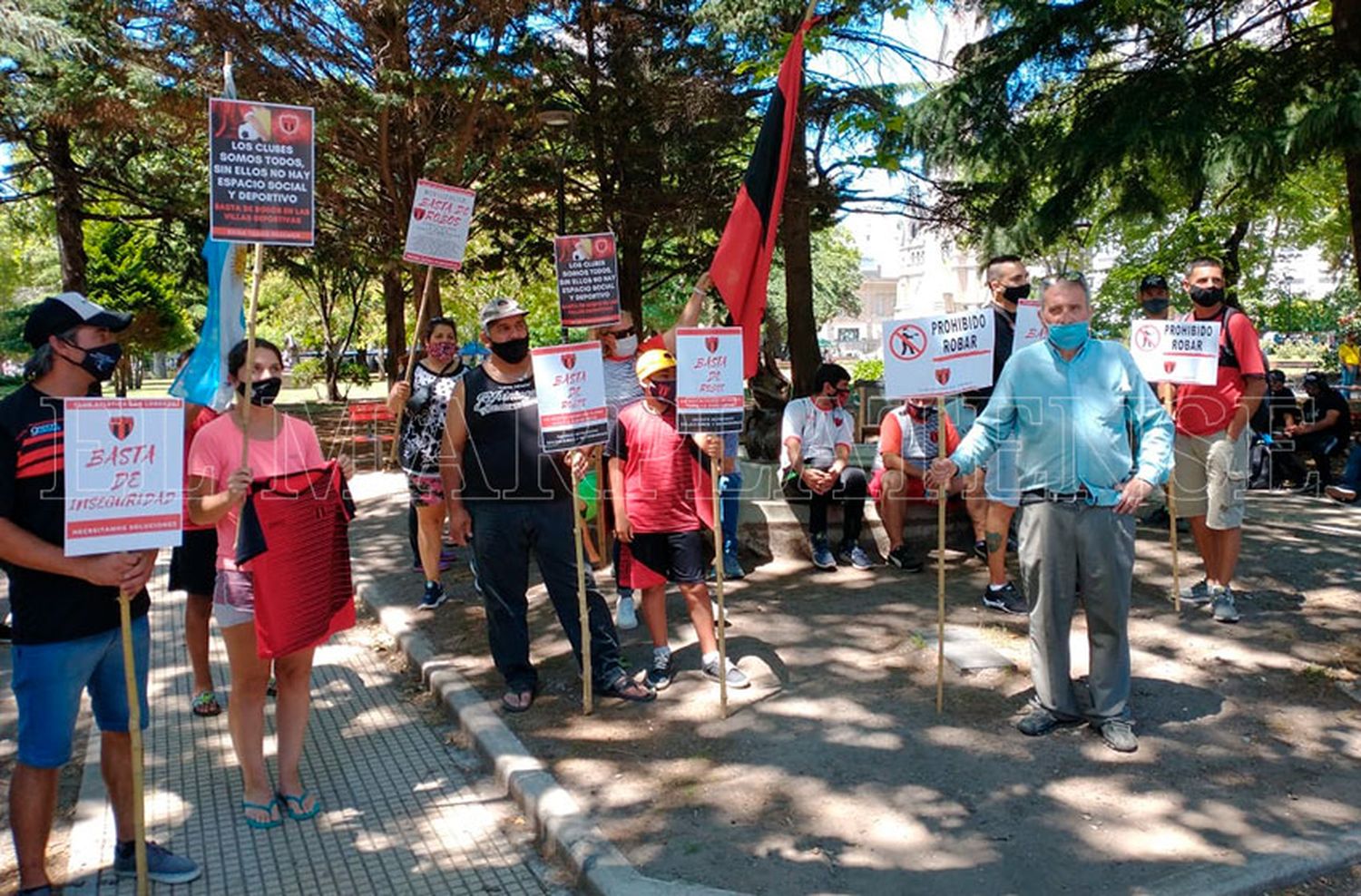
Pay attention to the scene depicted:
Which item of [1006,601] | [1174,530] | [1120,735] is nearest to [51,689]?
[1120,735]

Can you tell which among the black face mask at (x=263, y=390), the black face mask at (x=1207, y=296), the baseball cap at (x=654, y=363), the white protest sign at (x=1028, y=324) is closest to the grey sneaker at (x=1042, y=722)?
the white protest sign at (x=1028, y=324)

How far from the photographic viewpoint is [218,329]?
17.0 feet

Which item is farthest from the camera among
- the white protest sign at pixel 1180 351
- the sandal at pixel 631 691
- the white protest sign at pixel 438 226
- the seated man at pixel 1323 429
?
the seated man at pixel 1323 429

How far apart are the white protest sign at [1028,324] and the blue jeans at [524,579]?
10.4 feet

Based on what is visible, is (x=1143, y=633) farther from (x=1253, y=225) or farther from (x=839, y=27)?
(x=1253, y=225)

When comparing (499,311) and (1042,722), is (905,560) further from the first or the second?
(499,311)

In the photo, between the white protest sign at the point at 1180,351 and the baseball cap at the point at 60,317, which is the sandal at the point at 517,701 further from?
the white protest sign at the point at 1180,351

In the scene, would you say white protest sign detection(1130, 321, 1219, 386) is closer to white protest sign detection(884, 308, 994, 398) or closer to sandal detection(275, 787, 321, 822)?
white protest sign detection(884, 308, 994, 398)

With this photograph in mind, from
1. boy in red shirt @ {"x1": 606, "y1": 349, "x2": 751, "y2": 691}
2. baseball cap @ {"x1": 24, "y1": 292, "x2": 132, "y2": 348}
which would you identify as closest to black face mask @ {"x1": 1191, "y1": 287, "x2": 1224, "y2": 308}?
boy in red shirt @ {"x1": 606, "y1": 349, "x2": 751, "y2": 691}

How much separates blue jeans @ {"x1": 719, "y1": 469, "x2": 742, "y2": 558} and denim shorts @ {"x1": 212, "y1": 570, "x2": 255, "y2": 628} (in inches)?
148

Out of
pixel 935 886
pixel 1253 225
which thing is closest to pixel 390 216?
pixel 935 886

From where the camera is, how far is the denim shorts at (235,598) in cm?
411

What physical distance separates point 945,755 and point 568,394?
100 inches

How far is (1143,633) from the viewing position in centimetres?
607
